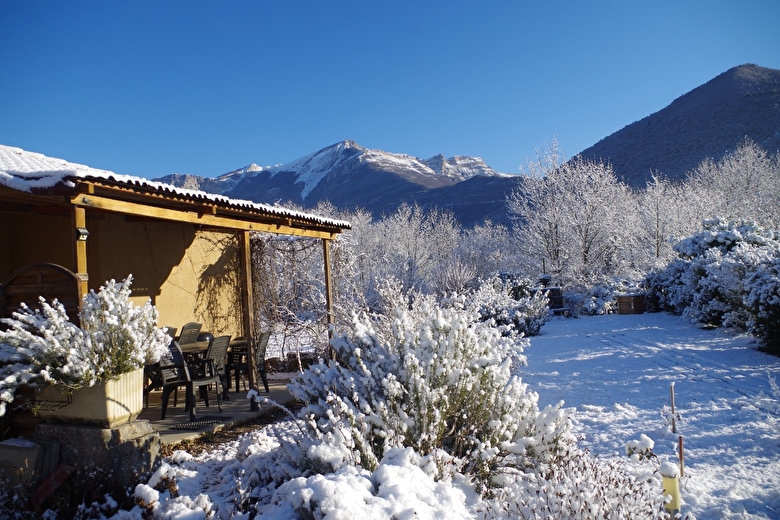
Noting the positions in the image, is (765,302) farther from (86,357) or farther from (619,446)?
(86,357)

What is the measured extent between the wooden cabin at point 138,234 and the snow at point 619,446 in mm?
1874

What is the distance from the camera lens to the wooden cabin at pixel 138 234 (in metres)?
3.96

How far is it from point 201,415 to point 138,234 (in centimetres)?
310

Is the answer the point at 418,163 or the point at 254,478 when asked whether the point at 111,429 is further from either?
the point at 418,163

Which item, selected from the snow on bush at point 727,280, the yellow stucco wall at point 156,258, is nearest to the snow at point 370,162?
the snow on bush at point 727,280

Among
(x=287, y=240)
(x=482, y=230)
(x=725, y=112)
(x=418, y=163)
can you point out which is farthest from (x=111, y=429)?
(x=418, y=163)

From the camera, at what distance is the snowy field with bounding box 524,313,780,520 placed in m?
3.36

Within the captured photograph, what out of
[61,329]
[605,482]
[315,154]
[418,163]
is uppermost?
[315,154]

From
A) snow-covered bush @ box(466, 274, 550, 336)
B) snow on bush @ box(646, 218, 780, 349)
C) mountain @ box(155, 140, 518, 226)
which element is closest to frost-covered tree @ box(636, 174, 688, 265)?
snow on bush @ box(646, 218, 780, 349)

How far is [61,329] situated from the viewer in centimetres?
327

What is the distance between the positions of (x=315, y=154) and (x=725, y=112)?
96265 mm

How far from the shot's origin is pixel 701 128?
3572cm

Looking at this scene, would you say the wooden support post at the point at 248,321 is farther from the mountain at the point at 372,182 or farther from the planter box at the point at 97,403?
the mountain at the point at 372,182

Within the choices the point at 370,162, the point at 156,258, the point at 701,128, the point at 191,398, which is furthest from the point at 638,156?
the point at 370,162
